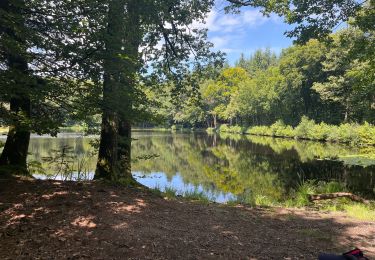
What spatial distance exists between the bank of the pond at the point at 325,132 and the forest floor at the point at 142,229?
29.5 m

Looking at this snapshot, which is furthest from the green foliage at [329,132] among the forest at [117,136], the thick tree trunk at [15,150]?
the thick tree trunk at [15,150]

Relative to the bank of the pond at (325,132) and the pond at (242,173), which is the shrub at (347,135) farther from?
the pond at (242,173)

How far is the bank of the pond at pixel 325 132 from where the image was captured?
Answer: 33938 mm

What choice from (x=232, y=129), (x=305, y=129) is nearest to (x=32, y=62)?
(x=305, y=129)

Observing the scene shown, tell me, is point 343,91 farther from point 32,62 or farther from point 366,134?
point 32,62

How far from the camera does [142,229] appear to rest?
17.3 feet

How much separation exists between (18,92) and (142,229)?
3.04 metres

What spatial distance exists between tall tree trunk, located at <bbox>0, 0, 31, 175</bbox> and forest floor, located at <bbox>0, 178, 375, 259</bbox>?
1048mm

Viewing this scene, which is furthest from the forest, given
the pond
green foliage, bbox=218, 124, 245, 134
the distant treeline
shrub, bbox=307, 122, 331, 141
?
green foliage, bbox=218, 124, 245, 134

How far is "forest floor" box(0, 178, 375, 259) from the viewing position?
14.9 feet

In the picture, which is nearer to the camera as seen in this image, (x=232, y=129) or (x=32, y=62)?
(x=32, y=62)

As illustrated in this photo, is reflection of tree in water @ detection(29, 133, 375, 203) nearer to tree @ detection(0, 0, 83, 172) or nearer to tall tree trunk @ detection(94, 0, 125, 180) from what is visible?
tall tree trunk @ detection(94, 0, 125, 180)

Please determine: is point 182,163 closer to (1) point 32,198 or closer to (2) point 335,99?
(1) point 32,198

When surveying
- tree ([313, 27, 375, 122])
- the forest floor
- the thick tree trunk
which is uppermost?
tree ([313, 27, 375, 122])
